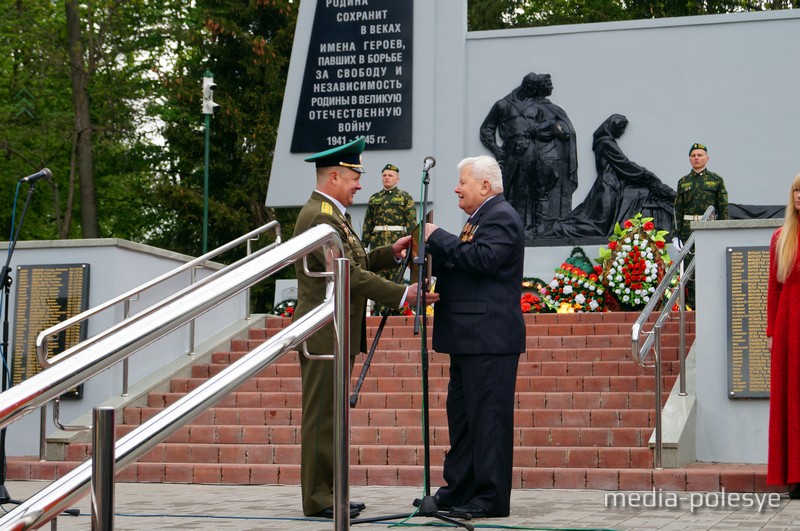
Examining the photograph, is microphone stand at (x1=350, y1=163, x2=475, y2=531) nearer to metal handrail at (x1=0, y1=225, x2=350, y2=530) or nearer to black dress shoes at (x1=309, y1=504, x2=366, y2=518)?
black dress shoes at (x1=309, y1=504, x2=366, y2=518)

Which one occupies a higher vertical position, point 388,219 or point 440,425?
point 388,219

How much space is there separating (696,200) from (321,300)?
8241 millimetres

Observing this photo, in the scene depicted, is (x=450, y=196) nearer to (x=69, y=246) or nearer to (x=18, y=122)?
(x=69, y=246)

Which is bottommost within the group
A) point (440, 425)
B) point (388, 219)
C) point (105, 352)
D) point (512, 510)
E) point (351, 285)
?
point (512, 510)

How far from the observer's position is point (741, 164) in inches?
577

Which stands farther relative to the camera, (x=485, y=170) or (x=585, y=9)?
(x=585, y=9)

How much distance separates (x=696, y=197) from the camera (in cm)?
1293

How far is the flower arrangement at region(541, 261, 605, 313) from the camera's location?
13.0m

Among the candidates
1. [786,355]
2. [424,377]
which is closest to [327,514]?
[424,377]

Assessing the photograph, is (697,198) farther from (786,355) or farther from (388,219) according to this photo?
(786,355)

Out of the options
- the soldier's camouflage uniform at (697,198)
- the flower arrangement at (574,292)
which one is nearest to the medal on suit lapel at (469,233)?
the flower arrangement at (574,292)

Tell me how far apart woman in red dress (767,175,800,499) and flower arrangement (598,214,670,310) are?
5800mm

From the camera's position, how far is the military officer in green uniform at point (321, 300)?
558 centimetres

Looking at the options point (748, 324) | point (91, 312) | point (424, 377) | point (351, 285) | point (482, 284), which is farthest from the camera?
point (91, 312)
